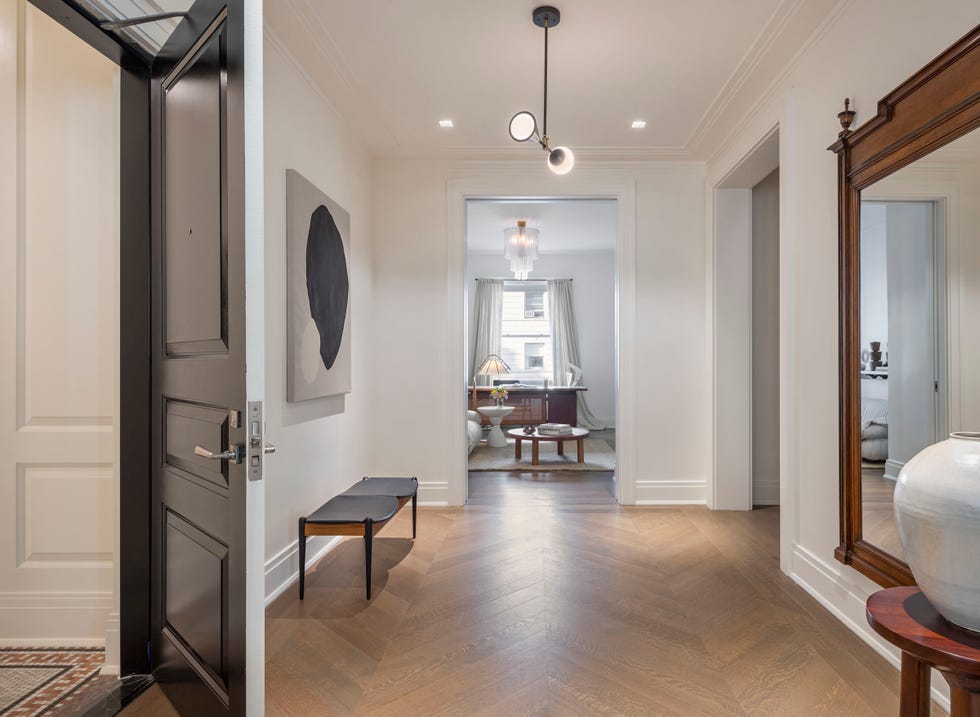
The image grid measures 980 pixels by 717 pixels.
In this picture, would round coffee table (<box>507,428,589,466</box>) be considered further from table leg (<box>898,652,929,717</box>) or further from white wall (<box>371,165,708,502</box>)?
table leg (<box>898,652,929,717</box>)

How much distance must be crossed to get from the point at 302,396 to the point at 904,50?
2.97 m

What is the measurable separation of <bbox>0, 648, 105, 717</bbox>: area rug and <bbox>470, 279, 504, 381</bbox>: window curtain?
285 inches

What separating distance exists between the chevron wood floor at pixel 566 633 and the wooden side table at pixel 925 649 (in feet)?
2.45

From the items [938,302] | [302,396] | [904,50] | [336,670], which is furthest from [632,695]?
[904,50]

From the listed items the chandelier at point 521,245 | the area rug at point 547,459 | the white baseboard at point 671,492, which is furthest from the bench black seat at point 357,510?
the chandelier at point 521,245

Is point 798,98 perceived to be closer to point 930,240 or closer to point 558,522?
point 930,240

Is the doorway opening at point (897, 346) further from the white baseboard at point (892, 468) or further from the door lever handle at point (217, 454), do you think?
the door lever handle at point (217, 454)

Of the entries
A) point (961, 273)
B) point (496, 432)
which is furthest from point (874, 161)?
point (496, 432)

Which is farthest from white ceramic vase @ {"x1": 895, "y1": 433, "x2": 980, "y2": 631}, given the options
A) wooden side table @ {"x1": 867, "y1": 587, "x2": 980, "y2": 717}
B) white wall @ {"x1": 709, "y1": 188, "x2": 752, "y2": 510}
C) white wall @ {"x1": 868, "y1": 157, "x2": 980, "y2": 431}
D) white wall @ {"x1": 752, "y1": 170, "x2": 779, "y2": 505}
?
white wall @ {"x1": 752, "y1": 170, "x2": 779, "y2": 505}

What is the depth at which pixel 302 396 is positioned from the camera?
2.96 metres

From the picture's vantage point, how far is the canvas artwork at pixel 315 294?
2.91m

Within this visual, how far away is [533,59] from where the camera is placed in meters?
2.99

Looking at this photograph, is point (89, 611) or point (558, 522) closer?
point (89, 611)

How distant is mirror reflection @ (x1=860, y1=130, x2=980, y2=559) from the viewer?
5.67 ft
